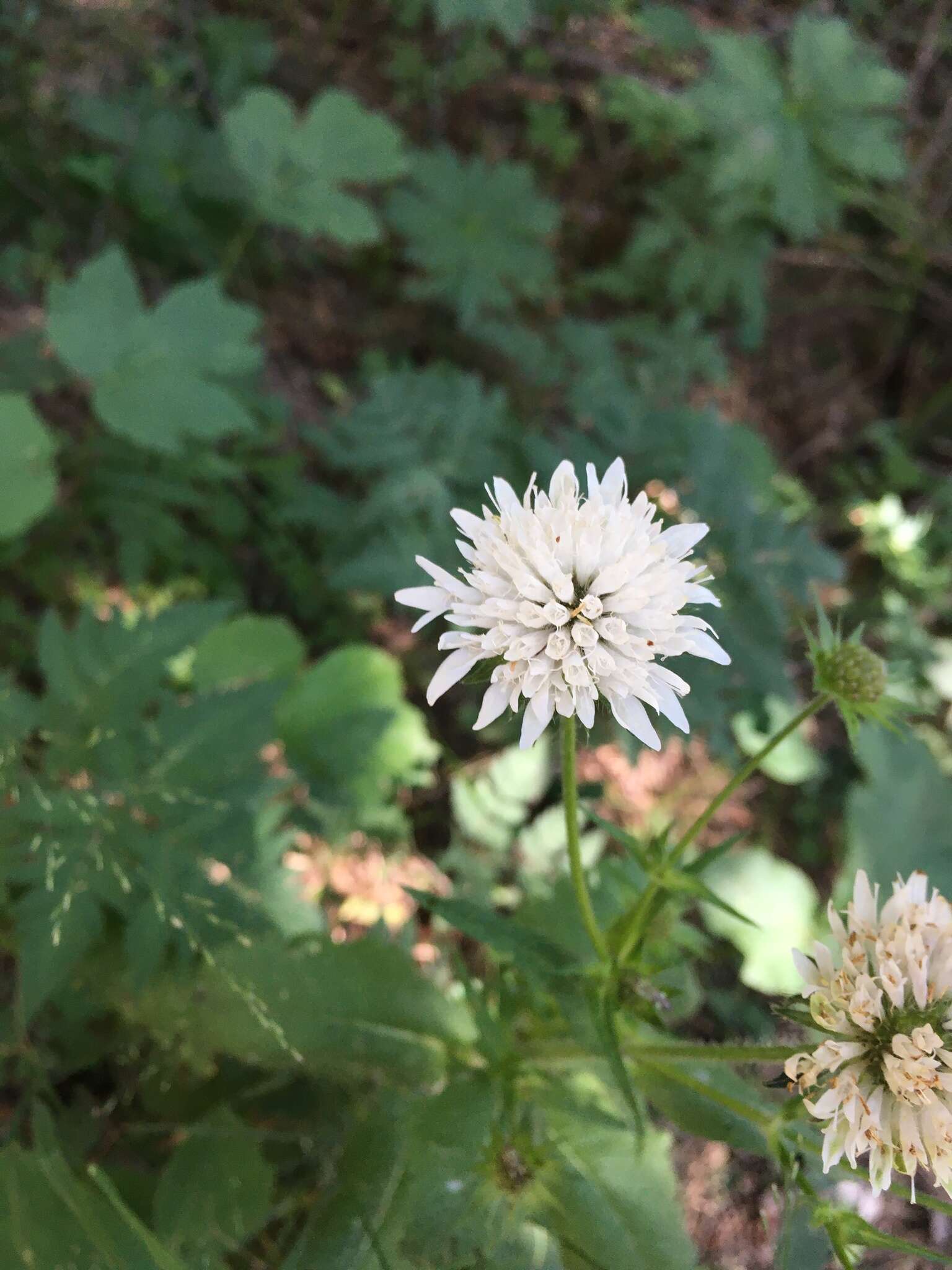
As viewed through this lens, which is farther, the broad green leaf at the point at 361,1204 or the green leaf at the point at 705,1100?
the broad green leaf at the point at 361,1204

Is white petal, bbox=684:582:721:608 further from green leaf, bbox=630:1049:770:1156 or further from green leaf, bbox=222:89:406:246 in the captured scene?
green leaf, bbox=222:89:406:246

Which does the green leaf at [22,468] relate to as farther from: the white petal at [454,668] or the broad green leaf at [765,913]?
the broad green leaf at [765,913]

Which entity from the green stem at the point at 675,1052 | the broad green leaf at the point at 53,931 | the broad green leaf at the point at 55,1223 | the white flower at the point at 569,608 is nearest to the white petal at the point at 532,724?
the white flower at the point at 569,608

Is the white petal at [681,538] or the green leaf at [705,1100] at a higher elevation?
the white petal at [681,538]

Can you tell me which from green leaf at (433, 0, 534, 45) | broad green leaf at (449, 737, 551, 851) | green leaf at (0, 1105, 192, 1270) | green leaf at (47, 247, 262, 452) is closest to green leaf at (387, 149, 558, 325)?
green leaf at (433, 0, 534, 45)

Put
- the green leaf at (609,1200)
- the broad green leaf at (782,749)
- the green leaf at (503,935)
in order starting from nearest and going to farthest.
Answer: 1. the green leaf at (503,935)
2. the green leaf at (609,1200)
3. the broad green leaf at (782,749)

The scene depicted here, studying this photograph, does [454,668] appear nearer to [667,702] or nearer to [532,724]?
[532,724]

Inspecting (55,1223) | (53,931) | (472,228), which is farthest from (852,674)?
(472,228)
